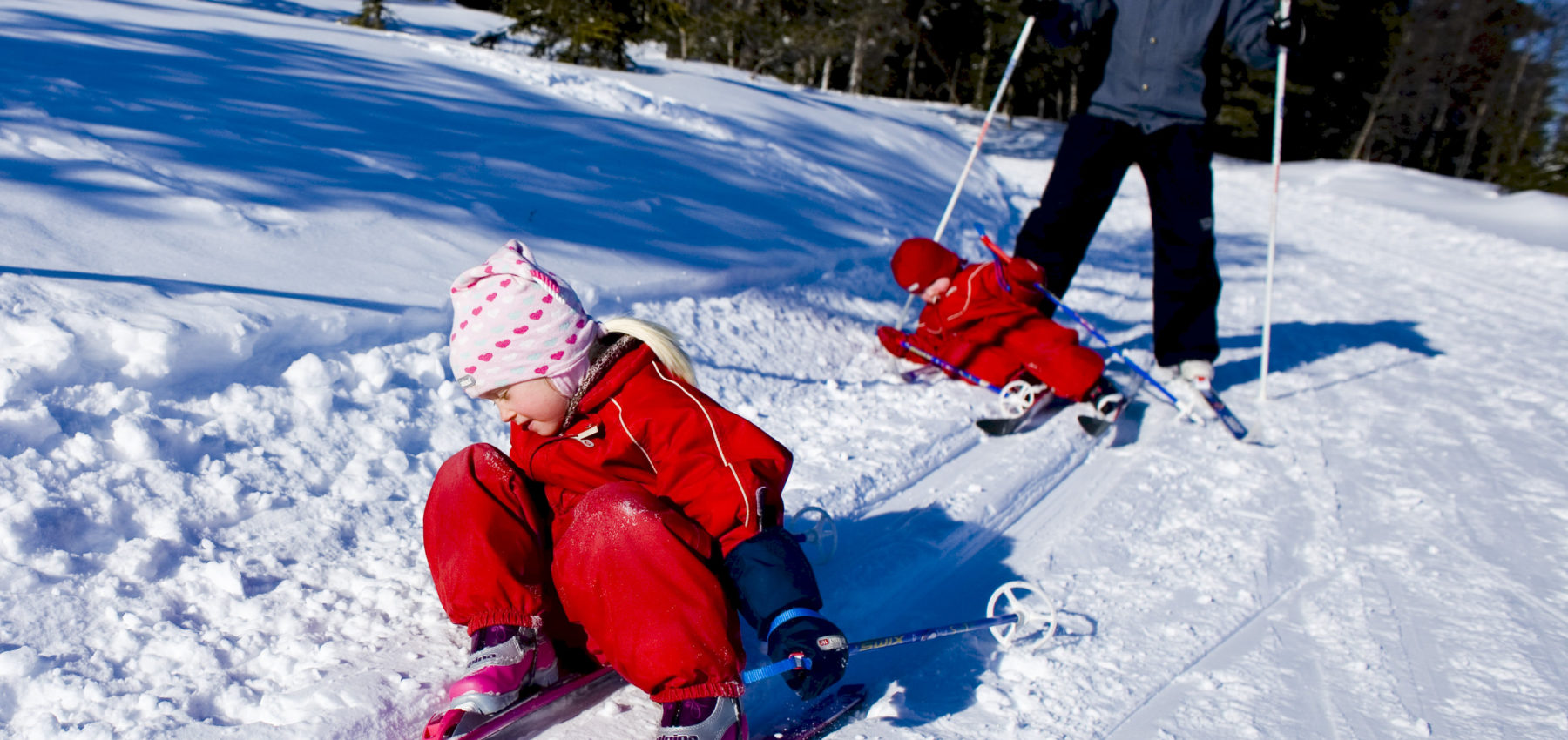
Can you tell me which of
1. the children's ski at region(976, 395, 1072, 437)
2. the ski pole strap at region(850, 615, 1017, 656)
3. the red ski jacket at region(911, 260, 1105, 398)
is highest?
the red ski jacket at region(911, 260, 1105, 398)

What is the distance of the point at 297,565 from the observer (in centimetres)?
222

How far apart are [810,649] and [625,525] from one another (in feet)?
1.36

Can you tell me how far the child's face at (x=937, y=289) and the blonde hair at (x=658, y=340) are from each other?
2.45 meters

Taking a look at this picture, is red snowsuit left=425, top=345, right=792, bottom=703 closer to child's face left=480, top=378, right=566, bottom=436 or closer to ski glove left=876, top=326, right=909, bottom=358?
child's face left=480, top=378, right=566, bottom=436

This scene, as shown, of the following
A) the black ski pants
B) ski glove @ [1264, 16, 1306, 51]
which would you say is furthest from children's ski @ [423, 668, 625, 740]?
ski glove @ [1264, 16, 1306, 51]

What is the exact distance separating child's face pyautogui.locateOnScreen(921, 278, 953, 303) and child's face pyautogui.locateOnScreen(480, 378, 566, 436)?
2619mm

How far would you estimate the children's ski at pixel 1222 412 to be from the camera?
3.76 metres

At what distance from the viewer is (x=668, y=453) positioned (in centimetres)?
195

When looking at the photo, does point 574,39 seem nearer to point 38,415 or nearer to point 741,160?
point 741,160

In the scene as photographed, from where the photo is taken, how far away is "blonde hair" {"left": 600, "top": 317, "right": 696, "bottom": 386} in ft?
6.69

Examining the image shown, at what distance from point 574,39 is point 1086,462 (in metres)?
7.76

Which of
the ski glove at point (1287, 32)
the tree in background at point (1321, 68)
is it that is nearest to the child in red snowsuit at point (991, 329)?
the ski glove at point (1287, 32)

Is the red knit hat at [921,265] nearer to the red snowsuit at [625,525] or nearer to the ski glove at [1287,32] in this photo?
the ski glove at [1287,32]

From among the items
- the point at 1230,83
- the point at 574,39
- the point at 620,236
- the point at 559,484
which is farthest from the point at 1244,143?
the point at 559,484
